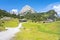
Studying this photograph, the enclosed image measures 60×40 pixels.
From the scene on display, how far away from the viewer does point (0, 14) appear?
148 meters

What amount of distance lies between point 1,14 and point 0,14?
4503mm

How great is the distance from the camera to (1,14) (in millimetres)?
152750
